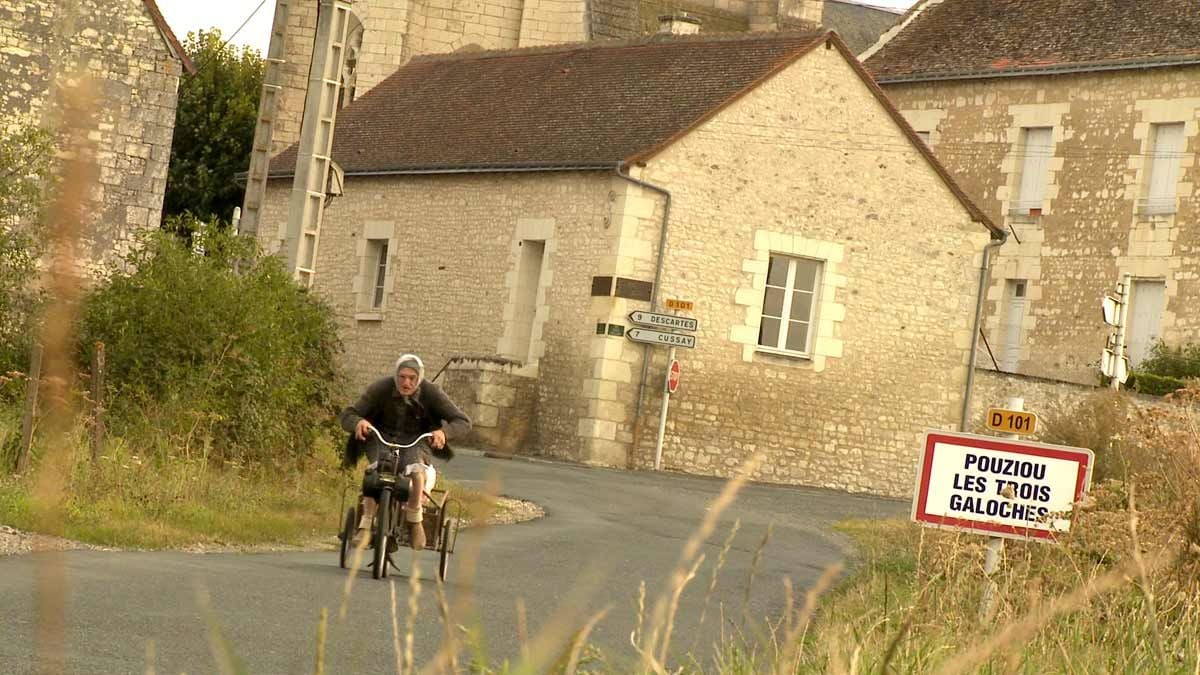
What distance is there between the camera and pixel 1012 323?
36.3m

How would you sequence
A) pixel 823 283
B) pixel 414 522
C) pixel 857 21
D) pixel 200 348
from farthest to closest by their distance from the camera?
pixel 857 21 < pixel 823 283 < pixel 200 348 < pixel 414 522

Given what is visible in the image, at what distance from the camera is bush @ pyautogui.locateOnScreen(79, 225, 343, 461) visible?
16.2m

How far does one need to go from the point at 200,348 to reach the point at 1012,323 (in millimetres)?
22600

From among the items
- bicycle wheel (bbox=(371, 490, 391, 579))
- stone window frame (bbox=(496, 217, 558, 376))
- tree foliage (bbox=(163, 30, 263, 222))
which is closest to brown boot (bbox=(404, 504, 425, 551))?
bicycle wheel (bbox=(371, 490, 391, 579))

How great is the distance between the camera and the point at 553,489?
21719 millimetres

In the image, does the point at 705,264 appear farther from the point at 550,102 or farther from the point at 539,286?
the point at 550,102

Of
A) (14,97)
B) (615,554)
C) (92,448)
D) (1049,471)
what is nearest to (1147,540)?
(1049,471)

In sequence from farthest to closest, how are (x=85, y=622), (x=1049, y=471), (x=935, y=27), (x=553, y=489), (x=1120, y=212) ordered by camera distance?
(x=935, y=27) → (x=1120, y=212) → (x=553, y=489) → (x=1049, y=471) → (x=85, y=622)

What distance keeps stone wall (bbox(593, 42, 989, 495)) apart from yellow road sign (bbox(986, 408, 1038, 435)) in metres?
16.8

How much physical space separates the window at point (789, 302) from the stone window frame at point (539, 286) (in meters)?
3.20

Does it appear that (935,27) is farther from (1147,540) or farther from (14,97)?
(1147,540)

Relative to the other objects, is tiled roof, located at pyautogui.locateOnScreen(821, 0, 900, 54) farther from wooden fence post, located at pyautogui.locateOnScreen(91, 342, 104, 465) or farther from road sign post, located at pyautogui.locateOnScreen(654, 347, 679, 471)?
wooden fence post, located at pyautogui.locateOnScreen(91, 342, 104, 465)

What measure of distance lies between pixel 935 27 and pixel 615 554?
26.2m

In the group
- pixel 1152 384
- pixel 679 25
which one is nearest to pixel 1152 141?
pixel 1152 384
